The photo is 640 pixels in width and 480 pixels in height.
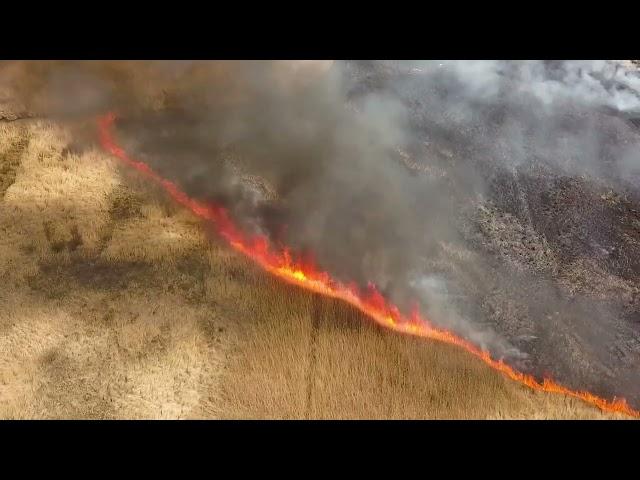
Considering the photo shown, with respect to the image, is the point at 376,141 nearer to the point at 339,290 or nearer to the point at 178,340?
the point at 339,290

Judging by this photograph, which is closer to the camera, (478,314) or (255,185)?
(478,314)

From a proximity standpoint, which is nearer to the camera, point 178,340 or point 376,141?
point 178,340

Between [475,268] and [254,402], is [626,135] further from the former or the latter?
[254,402]

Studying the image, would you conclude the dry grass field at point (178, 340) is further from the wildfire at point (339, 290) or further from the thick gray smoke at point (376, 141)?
the thick gray smoke at point (376, 141)

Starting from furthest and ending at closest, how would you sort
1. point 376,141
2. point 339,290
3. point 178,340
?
point 376,141 < point 339,290 < point 178,340

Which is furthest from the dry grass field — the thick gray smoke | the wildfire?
the thick gray smoke

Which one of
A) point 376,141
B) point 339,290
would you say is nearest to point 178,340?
point 339,290

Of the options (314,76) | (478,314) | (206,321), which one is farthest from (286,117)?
(478,314)

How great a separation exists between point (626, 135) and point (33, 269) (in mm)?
5516

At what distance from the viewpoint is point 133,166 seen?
429 cm

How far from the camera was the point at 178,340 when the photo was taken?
363 cm

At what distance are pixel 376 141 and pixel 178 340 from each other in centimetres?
246

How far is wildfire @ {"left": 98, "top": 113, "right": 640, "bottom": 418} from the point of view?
3.70 m

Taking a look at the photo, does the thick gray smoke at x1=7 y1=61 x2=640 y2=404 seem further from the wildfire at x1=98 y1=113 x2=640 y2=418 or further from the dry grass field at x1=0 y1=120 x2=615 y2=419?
the dry grass field at x1=0 y1=120 x2=615 y2=419
